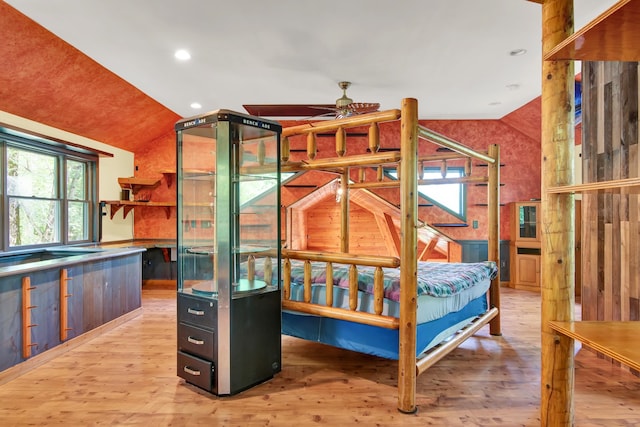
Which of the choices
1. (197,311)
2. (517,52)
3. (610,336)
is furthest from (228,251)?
(517,52)

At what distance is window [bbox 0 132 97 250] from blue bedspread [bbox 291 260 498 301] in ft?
11.1

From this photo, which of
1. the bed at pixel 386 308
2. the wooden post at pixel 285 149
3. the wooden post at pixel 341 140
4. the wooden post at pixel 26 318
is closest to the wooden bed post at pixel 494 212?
the bed at pixel 386 308

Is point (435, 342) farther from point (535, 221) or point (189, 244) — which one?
point (535, 221)

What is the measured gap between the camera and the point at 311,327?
2719 mm

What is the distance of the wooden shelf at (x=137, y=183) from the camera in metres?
5.67

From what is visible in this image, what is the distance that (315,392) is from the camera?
2.38 metres

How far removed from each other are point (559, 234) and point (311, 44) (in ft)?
8.76

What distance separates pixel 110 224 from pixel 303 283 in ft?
14.1

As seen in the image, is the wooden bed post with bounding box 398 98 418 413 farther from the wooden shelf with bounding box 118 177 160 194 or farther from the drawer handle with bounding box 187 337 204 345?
the wooden shelf with bounding box 118 177 160 194

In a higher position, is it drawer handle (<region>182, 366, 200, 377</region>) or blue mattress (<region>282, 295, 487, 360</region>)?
blue mattress (<region>282, 295, 487, 360</region>)

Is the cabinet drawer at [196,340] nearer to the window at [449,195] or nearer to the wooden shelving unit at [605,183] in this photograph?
the wooden shelving unit at [605,183]

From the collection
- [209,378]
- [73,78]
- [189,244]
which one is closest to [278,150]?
[189,244]

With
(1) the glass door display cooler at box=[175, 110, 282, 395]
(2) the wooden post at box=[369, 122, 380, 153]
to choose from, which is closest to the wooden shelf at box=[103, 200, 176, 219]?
(1) the glass door display cooler at box=[175, 110, 282, 395]

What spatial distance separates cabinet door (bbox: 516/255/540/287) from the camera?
17.9 feet
